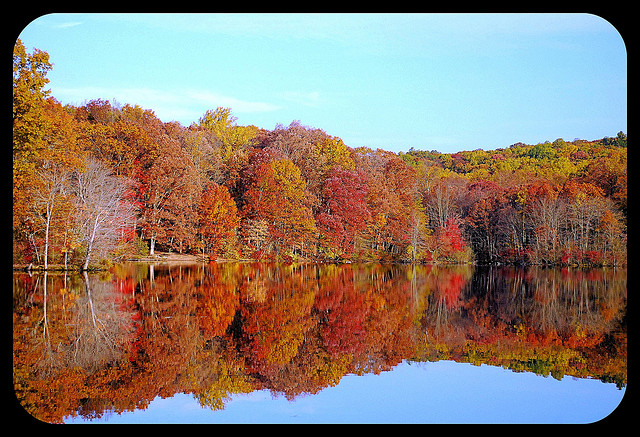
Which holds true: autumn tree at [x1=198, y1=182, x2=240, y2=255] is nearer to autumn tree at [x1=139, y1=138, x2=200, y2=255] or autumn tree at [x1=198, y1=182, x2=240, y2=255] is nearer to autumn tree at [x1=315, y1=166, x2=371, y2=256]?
autumn tree at [x1=139, y1=138, x2=200, y2=255]

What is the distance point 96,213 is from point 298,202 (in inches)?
601

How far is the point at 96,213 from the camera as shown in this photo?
77.2 ft

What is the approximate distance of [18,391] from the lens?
6.81 m

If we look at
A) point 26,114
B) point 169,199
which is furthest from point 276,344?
point 169,199

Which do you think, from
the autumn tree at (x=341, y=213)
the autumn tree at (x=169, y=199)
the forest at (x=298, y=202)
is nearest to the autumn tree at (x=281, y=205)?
the forest at (x=298, y=202)

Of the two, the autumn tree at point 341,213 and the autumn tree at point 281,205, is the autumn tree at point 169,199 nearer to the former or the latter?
the autumn tree at point 281,205

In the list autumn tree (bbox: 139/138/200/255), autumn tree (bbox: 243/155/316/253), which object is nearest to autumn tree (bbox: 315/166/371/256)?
autumn tree (bbox: 243/155/316/253)

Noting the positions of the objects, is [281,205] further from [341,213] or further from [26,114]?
[26,114]

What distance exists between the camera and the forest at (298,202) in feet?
104

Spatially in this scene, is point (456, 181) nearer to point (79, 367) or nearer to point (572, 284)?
point (572, 284)

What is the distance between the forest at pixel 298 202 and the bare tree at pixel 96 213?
0.08m

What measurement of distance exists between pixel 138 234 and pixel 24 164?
16862 millimetres

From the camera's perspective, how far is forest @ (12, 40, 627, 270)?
104 feet
